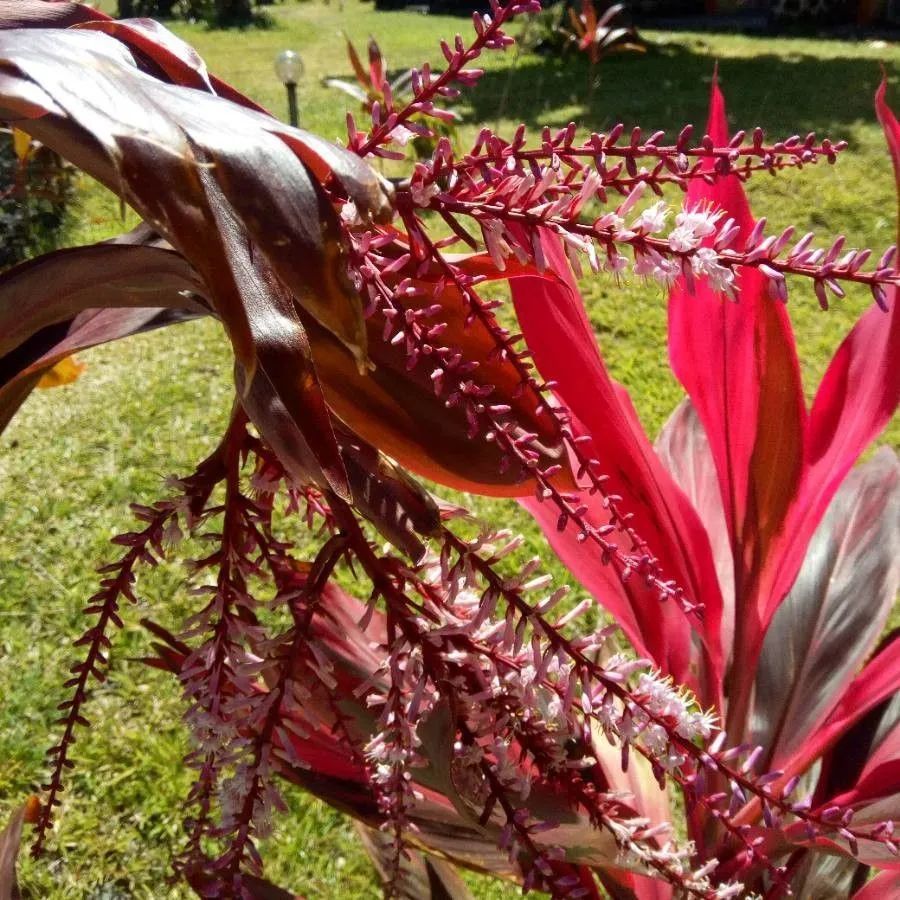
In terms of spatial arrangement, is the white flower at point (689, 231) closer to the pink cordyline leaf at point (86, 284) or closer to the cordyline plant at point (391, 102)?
the cordyline plant at point (391, 102)

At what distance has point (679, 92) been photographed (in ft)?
25.4

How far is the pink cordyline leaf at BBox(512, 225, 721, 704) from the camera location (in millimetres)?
683

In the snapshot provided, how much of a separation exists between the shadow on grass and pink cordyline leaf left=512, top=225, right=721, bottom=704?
5167 mm

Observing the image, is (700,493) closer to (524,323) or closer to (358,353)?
(524,323)

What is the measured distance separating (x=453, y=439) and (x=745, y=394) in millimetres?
417

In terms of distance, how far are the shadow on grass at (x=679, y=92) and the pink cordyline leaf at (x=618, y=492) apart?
17.0 feet

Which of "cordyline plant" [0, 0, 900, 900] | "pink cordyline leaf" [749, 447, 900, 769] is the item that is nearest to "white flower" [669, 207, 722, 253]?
"cordyline plant" [0, 0, 900, 900]

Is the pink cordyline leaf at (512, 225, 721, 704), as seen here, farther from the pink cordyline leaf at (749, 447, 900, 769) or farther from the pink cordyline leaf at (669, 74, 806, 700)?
the pink cordyline leaf at (749, 447, 900, 769)

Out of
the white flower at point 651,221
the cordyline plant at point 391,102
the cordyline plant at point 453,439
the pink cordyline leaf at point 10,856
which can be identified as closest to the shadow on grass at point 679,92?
the cordyline plant at point 391,102

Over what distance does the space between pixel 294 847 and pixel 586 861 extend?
1130mm

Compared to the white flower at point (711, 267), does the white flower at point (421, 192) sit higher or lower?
higher

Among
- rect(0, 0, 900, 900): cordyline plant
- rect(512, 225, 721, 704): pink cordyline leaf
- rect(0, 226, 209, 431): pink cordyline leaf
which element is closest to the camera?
rect(0, 0, 900, 900): cordyline plant

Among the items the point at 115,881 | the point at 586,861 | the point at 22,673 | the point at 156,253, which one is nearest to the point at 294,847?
the point at 115,881

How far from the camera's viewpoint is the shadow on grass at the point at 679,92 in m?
6.57
